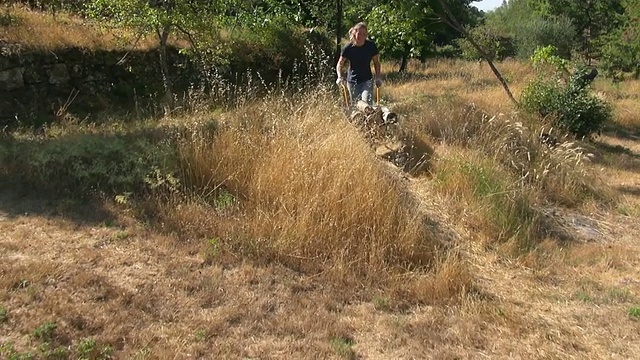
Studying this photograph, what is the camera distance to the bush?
33.1 ft

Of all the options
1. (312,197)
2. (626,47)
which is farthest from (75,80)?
(626,47)

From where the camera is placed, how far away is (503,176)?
20.8 feet

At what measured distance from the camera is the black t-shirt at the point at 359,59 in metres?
7.84

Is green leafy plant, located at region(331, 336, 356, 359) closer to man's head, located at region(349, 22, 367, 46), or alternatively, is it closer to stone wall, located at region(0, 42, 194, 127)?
man's head, located at region(349, 22, 367, 46)

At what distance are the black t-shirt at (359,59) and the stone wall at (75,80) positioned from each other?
3.98 meters

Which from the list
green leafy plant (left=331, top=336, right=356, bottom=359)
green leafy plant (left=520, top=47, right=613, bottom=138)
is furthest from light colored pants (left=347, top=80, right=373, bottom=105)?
green leafy plant (left=331, top=336, right=356, bottom=359)

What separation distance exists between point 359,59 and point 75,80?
5.34 meters

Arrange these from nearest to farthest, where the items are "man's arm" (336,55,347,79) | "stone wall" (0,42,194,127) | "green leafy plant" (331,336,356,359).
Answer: "green leafy plant" (331,336,356,359) → "man's arm" (336,55,347,79) → "stone wall" (0,42,194,127)

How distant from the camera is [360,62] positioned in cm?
784

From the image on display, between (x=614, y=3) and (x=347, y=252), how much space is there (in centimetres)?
3575

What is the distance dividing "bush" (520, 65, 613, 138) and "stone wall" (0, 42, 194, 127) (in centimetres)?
693

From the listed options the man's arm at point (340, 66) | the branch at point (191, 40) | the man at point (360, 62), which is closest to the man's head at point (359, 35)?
the man at point (360, 62)

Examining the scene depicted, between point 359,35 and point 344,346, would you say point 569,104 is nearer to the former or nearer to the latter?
point 359,35

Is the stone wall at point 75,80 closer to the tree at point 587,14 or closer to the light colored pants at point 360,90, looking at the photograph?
the light colored pants at point 360,90
